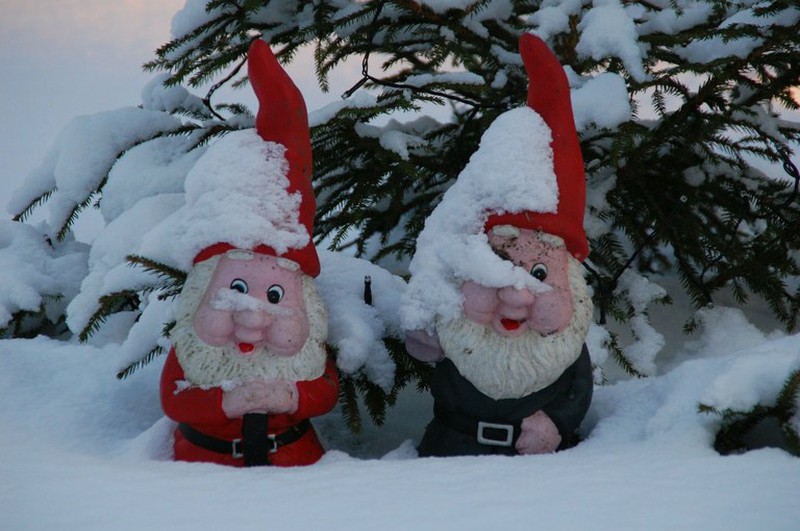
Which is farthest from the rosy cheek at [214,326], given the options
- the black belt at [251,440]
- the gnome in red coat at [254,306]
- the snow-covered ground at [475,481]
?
the snow-covered ground at [475,481]

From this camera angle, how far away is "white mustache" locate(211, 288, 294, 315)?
1.96m

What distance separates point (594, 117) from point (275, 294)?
116 cm

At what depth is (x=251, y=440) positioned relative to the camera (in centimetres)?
201

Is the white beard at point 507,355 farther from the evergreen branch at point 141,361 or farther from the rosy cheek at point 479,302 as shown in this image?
the evergreen branch at point 141,361

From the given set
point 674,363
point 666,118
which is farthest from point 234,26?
point 674,363

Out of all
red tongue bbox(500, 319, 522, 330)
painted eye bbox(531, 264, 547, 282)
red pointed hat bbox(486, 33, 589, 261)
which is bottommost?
red tongue bbox(500, 319, 522, 330)

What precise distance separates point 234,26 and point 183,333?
147cm

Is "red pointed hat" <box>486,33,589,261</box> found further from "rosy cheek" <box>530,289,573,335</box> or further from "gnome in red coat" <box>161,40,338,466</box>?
"gnome in red coat" <box>161,40,338,466</box>

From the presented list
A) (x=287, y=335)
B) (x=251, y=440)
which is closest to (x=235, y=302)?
(x=287, y=335)

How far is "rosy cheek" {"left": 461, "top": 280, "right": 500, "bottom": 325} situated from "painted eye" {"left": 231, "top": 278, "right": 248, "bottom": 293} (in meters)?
0.58

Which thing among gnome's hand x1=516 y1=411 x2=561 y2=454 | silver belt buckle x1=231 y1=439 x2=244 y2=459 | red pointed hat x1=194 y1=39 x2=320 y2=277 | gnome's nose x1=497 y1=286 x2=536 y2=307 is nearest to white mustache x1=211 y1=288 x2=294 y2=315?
red pointed hat x1=194 y1=39 x2=320 y2=277

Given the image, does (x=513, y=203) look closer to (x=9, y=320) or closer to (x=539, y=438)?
(x=539, y=438)

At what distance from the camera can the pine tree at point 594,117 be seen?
250 cm

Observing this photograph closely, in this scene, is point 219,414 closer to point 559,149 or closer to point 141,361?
point 141,361
